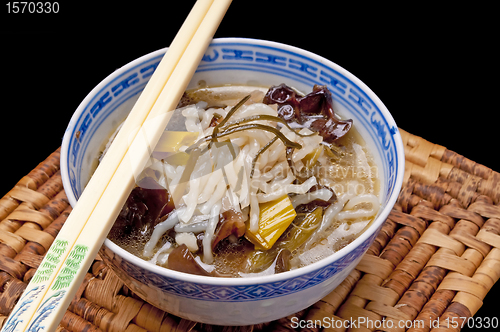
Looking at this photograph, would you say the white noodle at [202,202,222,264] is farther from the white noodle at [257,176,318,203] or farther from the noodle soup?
the white noodle at [257,176,318,203]

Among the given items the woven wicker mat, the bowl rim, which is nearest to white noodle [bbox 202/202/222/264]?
the bowl rim

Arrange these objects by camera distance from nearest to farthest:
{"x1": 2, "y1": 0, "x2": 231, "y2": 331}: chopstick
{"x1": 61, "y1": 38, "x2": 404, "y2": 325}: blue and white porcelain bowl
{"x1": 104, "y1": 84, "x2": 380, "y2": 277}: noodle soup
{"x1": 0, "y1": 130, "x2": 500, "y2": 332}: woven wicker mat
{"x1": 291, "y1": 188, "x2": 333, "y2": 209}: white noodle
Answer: {"x1": 2, "y1": 0, "x2": 231, "y2": 331}: chopstick → {"x1": 61, "y1": 38, "x2": 404, "y2": 325}: blue and white porcelain bowl → {"x1": 104, "y1": 84, "x2": 380, "y2": 277}: noodle soup → {"x1": 291, "y1": 188, "x2": 333, "y2": 209}: white noodle → {"x1": 0, "y1": 130, "x2": 500, "y2": 332}: woven wicker mat


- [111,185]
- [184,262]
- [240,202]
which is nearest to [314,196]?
[240,202]

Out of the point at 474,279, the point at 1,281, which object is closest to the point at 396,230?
the point at 474,279

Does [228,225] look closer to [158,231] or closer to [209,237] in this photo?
[209,237]

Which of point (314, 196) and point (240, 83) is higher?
point (240, 83)

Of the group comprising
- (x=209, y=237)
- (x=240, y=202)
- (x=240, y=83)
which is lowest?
(x=209, y=237)
